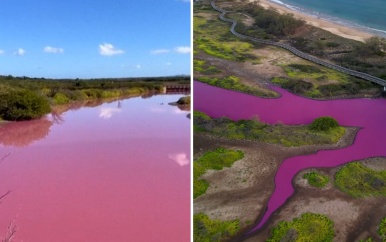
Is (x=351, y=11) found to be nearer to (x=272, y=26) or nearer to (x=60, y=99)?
(x=272, y=26)

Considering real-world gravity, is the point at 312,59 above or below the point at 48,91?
above

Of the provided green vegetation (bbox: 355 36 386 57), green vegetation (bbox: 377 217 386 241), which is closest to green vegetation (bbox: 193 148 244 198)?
green vegetation (bbox: 377 217 386 241)

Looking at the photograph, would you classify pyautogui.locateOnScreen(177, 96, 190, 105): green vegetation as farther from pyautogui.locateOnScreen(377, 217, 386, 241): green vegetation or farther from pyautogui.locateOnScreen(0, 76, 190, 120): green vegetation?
pyautogui.locateOnScreen(377, 217, 386, 241): green vegetation

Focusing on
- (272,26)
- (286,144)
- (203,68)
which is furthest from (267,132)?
(272,26)

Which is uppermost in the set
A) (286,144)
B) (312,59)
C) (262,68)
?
(312,59)

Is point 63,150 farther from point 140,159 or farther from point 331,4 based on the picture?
point 331,4

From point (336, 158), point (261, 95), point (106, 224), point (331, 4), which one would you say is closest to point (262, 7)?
point (331, 4)
